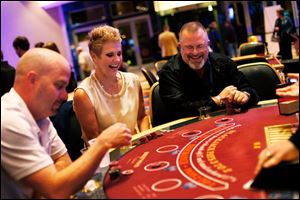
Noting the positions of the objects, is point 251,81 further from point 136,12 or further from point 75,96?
point 136,12

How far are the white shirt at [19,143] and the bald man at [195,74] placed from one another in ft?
4.70

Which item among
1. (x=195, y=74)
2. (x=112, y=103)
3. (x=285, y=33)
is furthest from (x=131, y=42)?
(x=112, y=103)

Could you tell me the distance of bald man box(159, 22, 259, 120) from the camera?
281 centimetres

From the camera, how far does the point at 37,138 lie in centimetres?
148

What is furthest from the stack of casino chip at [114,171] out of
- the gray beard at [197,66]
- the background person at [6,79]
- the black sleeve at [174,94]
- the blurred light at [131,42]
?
the blurred light at [131,42]

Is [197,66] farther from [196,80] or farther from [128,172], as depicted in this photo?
[128,172]

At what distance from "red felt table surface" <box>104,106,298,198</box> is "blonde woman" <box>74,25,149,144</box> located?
1.99 feet

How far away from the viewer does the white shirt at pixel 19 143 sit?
4.35ft

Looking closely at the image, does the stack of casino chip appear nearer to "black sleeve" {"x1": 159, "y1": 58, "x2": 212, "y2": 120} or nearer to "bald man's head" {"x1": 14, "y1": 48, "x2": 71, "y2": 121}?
"bald man's head" {"x1": 14, "y1": 48, "x2": 71, "y2": 121}

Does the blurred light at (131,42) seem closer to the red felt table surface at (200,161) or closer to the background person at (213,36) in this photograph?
the background person at (213,36)

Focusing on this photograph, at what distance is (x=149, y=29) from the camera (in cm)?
A: 1502

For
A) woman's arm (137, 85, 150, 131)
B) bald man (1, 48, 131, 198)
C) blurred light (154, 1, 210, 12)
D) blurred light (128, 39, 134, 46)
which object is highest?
blurred light (154, 1, 210, 12)

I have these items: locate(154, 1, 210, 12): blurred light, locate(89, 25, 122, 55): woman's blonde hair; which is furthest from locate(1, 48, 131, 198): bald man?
locate(154, 1, 210, 12): blurred light

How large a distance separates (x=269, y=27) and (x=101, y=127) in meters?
9.06
